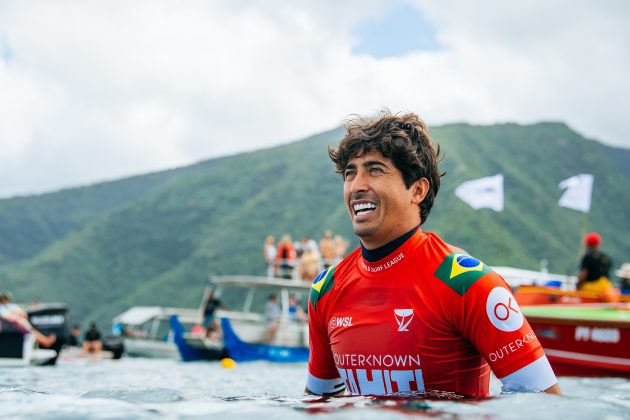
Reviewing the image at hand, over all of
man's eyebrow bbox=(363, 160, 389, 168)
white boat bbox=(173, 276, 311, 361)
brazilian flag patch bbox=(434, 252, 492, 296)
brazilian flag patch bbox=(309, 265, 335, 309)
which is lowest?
white boat bbox=(173, 276, 311, 361)

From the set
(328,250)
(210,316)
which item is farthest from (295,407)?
(210,316)

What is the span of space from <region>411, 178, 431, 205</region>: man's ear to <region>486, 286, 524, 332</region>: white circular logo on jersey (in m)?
0.60

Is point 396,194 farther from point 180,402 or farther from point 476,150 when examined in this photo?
point 476,150

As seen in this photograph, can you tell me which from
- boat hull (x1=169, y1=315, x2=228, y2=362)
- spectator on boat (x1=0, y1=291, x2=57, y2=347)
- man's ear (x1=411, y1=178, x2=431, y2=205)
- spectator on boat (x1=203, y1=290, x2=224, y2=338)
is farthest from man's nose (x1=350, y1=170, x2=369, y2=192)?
spectator on boat (x1=203, y1=290, x2=224, y2=338)

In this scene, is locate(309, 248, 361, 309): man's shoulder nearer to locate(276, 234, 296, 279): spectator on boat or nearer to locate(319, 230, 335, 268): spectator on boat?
locate(319, 230, 335, 268): spectator on boat

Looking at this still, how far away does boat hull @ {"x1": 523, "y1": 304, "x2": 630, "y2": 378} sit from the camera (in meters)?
9.82

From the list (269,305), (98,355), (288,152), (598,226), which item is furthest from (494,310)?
(288,152)

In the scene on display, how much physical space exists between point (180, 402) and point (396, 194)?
1.28m

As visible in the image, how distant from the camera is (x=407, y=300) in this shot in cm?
310

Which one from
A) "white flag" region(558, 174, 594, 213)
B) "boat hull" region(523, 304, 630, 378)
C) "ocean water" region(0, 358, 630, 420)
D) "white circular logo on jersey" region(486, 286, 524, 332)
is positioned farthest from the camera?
"white flag" region(558, 174, 594, 213)

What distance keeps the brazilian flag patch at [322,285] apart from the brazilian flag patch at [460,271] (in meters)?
0.66

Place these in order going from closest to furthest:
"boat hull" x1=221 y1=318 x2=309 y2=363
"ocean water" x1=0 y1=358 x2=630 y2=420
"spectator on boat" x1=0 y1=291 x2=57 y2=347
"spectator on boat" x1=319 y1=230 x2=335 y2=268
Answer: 1. "ocean water" x1=0 y1=358 x2=630 y2=420
2. "spectator on boat" x1=0 y1=291 x2=57 y2=347
3. "spectator on boat" x1=319 y1=230 x2=335 y2=268
4. "boat hull" x1=221 y1=318 x2=309 y2=363

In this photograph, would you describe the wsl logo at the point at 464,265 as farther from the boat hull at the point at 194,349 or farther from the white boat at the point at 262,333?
the boat hull at the point at 194,349

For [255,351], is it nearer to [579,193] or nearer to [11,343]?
[11,343]
